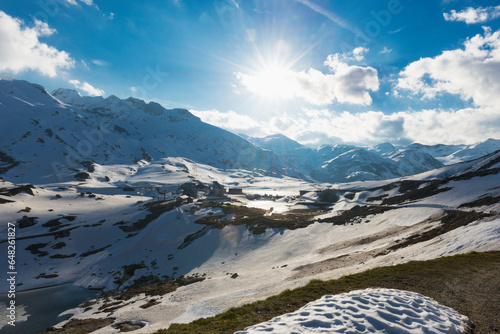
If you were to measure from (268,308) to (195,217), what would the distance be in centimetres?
5959

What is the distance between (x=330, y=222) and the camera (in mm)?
54750

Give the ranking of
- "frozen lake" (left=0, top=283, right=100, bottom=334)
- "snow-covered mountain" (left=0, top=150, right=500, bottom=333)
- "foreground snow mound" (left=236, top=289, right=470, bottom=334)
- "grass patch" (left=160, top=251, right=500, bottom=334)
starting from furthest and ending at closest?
"frozen lake" (left=0, top=283, right=100, bottom=334) → "snow-covered mountain" (left=0, top=150, right=500, bottom=333) → "grass patch" (left=160, top=251, right=500, bottom=334) → "foreground snow mound" (left=236, top=289, right=470, bottom=334)

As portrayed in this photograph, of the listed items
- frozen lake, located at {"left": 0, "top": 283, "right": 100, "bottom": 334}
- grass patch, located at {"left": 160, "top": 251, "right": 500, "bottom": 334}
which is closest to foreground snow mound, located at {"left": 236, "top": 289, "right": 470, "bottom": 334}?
grass patch, located at {"left": 160, "top": 251, "right": 500, "bottom": 334}

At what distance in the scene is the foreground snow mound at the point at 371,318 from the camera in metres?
8.84

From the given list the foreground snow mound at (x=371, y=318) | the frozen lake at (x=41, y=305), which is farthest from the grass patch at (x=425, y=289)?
the frozen lake at (x=41, y=305)

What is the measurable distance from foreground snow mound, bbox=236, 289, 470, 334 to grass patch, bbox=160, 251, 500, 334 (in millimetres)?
1609

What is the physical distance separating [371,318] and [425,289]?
8481 millimetres

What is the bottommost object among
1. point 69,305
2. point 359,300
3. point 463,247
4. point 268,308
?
point 69,305

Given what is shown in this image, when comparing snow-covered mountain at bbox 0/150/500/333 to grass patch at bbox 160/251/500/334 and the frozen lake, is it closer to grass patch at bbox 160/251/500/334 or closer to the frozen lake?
the frozen lake

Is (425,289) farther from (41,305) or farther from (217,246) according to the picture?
(41,305)

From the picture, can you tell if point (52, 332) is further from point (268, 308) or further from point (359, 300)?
point (359, 300)

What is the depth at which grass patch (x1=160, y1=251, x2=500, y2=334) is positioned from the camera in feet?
40.5

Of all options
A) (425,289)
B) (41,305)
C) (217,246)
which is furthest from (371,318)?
(41,305)

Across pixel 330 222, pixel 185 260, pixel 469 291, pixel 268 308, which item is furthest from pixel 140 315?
pixel 330 222
